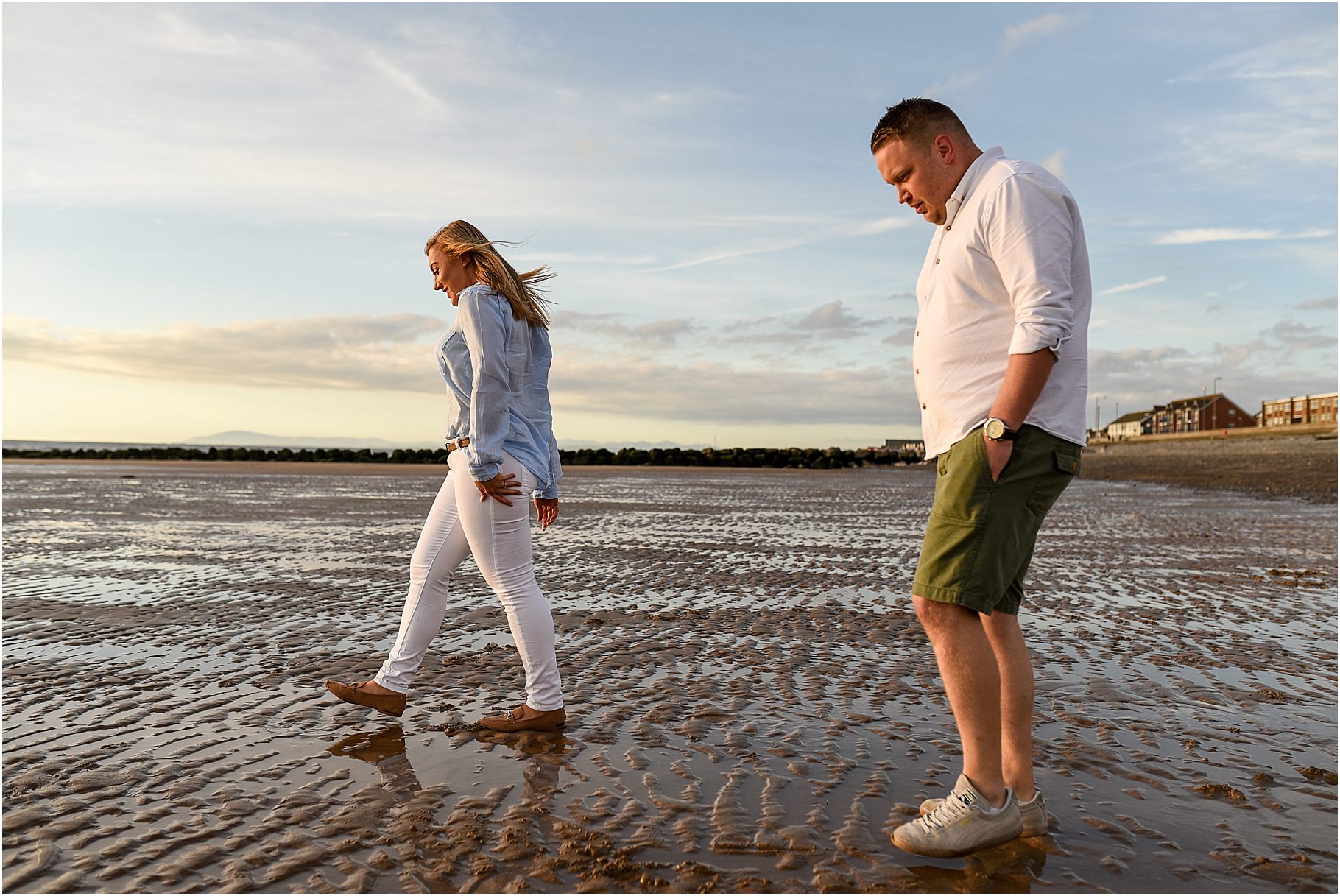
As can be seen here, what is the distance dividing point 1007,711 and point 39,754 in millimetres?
3842

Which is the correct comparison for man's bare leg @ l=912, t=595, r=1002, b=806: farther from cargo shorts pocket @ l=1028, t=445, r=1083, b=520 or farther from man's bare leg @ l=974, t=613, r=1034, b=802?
cargo shorts pocket @ l=1028, t=445, r=1083, b=520

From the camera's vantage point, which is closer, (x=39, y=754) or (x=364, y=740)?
A: (x=39, y=754)

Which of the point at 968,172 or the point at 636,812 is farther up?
the point at 968,172

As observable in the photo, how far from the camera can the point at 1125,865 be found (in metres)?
2.95

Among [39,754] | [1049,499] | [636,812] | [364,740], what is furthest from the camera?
[364,740]

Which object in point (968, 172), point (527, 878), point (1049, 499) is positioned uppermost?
point (968, 172)

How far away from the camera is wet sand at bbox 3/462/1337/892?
296 cm

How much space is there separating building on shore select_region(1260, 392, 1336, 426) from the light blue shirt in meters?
86.2

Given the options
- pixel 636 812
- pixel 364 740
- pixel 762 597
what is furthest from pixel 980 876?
pixel 762 597

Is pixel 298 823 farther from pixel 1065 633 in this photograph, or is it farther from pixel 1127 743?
pixel 1065 633

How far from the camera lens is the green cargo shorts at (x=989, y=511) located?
9.65ft

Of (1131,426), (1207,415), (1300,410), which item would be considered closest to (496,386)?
(1300,410)

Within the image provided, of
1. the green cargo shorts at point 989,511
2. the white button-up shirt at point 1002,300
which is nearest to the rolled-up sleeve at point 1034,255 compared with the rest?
the white button-up shirt at point 1002,300

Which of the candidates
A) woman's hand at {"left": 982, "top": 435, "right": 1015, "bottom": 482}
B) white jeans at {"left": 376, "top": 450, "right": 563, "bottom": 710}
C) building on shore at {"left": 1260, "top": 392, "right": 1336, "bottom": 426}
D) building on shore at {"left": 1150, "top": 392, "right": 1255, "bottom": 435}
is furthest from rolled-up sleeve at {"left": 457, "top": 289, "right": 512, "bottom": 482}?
building on shore at {"left": 1150, "top": 392, "right": 1255, "bottom": 435}
